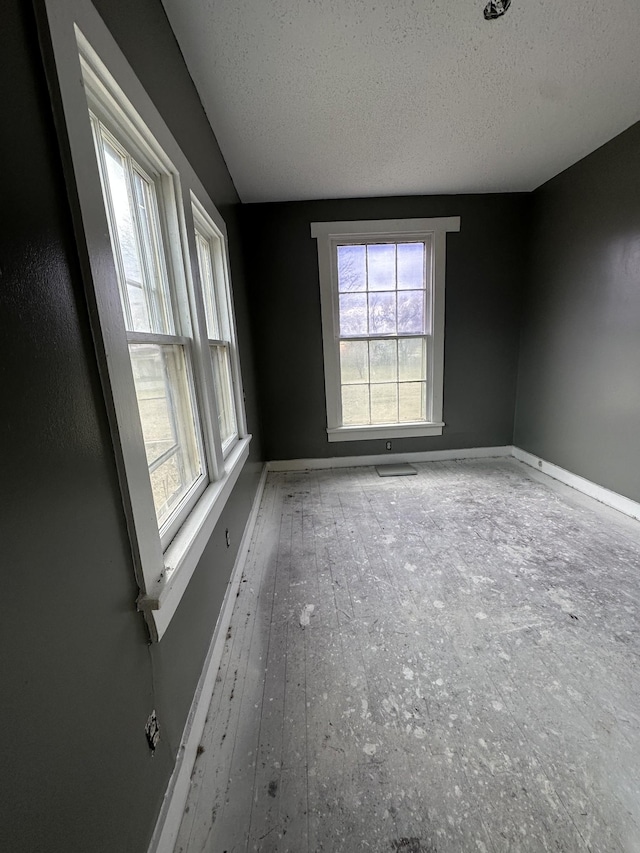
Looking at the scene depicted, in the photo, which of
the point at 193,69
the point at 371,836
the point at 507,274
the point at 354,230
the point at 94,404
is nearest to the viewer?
the point at 94,404

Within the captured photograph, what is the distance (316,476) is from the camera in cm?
347

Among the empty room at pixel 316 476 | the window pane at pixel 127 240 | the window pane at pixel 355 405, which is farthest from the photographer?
the window pane at pixel 355 405

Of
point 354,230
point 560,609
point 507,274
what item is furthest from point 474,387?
point 560,609

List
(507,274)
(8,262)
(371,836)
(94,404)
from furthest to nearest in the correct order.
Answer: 1. (507,274)
2. (371,836)
3. (94,404)
4. (8,262)

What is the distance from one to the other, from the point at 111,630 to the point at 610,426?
10.7ft

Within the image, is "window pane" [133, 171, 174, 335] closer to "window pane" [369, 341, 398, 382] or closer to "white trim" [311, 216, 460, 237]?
"white trim" [311, 216, 460, 237]

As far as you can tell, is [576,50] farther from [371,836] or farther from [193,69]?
[371,836]

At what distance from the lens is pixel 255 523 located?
2527mm

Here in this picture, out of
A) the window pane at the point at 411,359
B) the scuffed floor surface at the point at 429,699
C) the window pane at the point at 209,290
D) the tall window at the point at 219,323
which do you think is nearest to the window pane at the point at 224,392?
the tall window at the point at 219,323

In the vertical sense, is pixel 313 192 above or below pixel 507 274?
above

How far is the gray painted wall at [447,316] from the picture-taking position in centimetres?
317

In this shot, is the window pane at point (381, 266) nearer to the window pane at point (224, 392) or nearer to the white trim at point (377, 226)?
the white trim at point (377, 226)

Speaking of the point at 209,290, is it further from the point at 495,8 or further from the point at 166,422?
the point at 495,8

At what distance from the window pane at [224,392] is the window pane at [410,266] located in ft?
6.64
